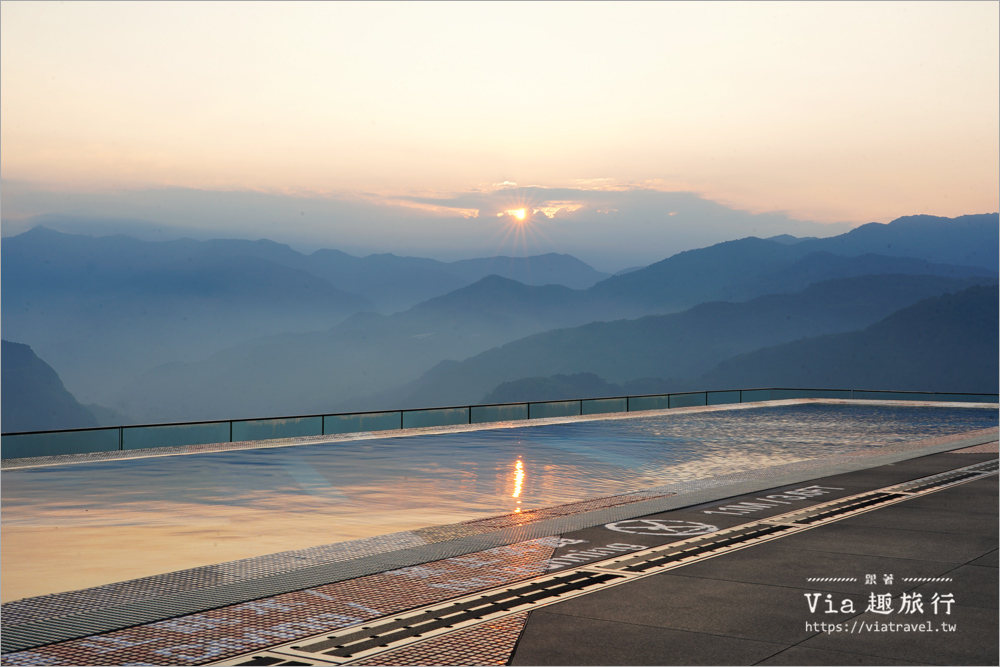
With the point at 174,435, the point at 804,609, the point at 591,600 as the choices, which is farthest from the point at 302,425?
the point at 804,609

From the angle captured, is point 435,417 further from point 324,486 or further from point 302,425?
point 324,486

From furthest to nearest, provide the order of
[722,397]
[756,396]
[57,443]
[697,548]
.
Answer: [756,396] → [722,397] → [57,443] → [697,548]

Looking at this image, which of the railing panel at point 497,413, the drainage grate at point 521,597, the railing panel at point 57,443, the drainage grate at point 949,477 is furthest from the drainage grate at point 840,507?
the railing panel at point 497,413

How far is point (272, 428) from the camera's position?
2583 cm

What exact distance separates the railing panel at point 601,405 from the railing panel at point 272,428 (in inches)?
463

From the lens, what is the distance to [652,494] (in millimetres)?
15617

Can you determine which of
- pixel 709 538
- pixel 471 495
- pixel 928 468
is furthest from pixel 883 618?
pixel 928 468

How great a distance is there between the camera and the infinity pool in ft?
37.7

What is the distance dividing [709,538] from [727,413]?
26.1 m

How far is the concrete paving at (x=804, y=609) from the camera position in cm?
709

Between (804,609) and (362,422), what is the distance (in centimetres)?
2064

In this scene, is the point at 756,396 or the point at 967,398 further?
the point at 756,396

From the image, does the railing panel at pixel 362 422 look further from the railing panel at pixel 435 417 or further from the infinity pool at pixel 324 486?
the infinity pool at pixel 324 486

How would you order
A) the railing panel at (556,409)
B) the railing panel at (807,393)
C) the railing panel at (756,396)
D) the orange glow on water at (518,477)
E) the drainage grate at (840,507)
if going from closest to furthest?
the drainage grate at (840,507)
the orange glow on water at (518,477)
the railing panel at (556,409)
the railing panel at (756,396)
the railing panel at (807,393)
